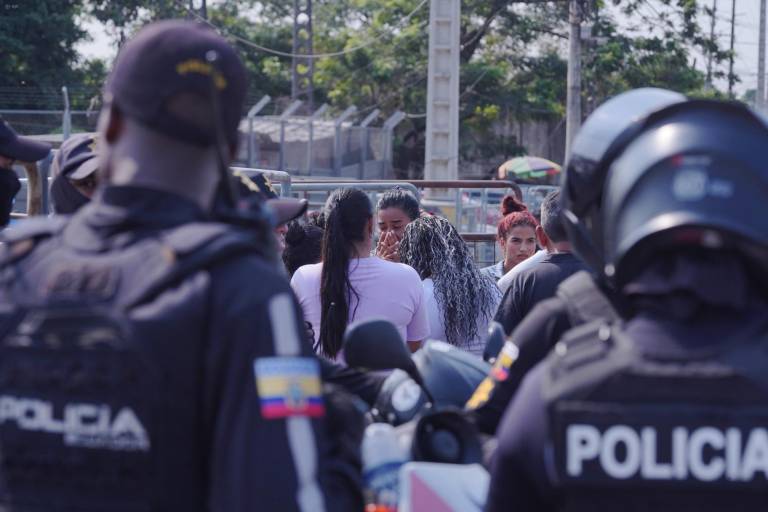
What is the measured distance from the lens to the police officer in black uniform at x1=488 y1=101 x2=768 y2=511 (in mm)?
1823

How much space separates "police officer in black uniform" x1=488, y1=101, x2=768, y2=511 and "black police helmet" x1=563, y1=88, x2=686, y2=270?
0.29 meters

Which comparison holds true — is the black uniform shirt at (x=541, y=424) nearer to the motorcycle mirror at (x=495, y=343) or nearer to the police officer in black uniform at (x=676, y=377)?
the police officer in black uniform at (x=676, y=377)

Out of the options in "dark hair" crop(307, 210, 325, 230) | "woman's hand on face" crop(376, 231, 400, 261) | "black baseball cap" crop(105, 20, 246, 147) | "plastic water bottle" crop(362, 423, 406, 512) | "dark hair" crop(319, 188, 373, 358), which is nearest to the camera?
"black baseball cap" crop(105, 20, 246, 147)

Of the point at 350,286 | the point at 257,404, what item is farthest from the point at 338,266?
the point at 257,404

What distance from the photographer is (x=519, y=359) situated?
255cm

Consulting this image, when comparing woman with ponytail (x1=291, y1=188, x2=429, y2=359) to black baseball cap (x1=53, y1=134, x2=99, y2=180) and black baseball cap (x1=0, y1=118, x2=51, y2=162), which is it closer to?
black baseball cap (x1=0, y1=118, x2=51, y2=162)

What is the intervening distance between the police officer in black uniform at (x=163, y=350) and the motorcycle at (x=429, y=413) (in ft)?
0.78

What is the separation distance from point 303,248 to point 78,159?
8.40 feet

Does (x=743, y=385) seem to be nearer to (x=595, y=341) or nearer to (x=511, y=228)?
(x=595, y=341)

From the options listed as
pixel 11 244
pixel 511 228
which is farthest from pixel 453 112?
pixel 11 244

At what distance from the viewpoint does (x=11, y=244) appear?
2.11 m

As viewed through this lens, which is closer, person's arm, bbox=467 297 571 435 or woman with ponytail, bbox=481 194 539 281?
person's arm, bbox=467 297 571 435

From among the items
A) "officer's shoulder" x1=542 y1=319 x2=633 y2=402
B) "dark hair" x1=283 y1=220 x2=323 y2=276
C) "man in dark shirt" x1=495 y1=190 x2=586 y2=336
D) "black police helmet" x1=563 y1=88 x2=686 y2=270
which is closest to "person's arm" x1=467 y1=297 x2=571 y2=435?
"black police helmet" x1=563 y1=88 x2=686 y2=270

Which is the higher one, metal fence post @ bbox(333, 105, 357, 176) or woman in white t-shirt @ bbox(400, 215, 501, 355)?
metal fence post @ bbox(333, 105, 357, 176)
